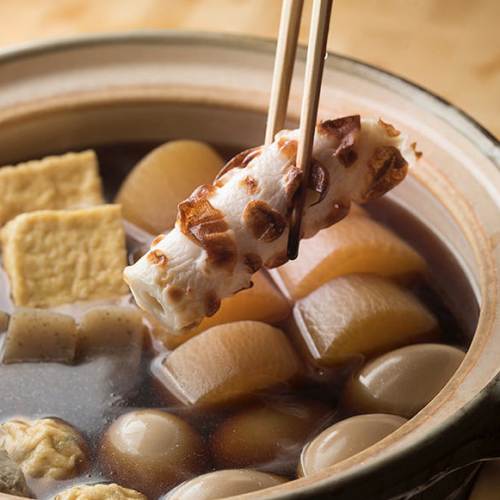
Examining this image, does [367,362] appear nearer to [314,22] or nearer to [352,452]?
[352,452]

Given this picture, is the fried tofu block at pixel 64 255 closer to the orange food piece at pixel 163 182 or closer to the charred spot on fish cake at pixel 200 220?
the orange food piece at pixel 163 182

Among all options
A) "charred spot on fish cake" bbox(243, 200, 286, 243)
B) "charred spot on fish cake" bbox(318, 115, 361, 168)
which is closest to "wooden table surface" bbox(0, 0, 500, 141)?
"charred spot on fish cake" bbox(318, 115, 361, 168)

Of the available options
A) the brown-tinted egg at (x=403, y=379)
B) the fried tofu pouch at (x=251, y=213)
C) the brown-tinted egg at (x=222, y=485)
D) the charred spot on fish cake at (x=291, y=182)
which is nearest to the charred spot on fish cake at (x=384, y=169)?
the fried tofu pouch at (x=251, y=213)

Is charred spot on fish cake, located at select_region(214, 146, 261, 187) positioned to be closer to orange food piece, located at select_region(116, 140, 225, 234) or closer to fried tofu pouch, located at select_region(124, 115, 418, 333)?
fried tofu pouch, located at select_region(124, 115, 418, 333)

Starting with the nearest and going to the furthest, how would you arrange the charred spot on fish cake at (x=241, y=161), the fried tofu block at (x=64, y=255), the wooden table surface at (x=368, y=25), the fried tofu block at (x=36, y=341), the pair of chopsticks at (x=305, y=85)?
the pair of chopsticks at (x=305, y=85) → the charred spot on fish cake at (x=241, y=161) → the fried tofu block at (x=36, y=341) → the fried tofu block at (x=64, y=255) → the wooden table surface at (x=368, y=25)

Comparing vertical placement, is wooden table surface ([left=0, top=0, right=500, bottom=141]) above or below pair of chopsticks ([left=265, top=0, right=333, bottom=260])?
above
